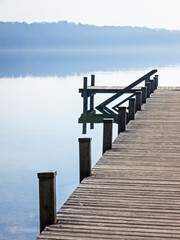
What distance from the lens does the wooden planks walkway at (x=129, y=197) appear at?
5594 mm

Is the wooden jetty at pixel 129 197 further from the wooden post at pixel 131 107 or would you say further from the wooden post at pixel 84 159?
the wooden post at pixel 131 107

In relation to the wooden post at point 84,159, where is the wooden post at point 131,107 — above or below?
above

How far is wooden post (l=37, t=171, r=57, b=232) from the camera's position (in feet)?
19.1

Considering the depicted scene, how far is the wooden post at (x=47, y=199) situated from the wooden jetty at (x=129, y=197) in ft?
0.43

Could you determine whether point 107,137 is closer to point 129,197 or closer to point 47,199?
point 129,197

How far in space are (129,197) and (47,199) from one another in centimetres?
137

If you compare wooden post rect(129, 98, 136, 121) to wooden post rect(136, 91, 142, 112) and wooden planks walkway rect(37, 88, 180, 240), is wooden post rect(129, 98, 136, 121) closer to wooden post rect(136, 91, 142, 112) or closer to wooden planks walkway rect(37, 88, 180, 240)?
wooden post rect(136, 91, 142, 112)

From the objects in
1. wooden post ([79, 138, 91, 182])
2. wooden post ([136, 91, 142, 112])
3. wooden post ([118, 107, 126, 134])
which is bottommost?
wooden post ([79, 138, 91, 182])

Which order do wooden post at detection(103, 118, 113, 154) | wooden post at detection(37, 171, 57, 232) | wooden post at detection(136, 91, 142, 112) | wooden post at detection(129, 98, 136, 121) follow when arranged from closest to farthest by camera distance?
wooden post at detection(37, 171, 57, 232)
wooden post at detection(103, 118, 113, 154)
wooden post at detection(129, 98, 136, 121)
wooden post at detection(136, 91, 142, 112)

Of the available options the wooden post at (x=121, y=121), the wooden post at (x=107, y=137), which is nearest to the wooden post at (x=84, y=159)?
the wooden post at (x=107, y=137)

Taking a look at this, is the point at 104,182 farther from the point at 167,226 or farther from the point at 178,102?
the point at 178,102

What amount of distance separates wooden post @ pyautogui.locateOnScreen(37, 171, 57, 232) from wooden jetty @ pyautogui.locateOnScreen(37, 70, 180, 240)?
0.13m

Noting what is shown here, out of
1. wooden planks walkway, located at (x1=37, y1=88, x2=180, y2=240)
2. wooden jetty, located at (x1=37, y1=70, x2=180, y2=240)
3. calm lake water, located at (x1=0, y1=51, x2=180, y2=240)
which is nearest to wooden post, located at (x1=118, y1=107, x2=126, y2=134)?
wooden jetty, located at (x1=37, y1=70, x2=180, y2=240)

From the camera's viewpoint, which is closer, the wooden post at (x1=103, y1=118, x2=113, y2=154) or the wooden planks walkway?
the wooden planks walkway
